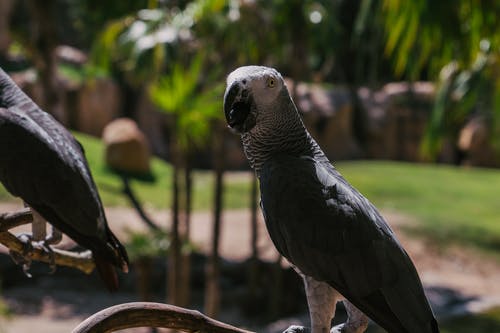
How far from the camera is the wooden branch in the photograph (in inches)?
55.8

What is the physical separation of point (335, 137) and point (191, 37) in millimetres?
9191

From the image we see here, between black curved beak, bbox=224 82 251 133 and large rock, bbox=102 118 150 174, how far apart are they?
986 cm

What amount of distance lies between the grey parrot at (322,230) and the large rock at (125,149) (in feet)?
32.1

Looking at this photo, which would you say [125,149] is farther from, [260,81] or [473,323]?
[260,81]

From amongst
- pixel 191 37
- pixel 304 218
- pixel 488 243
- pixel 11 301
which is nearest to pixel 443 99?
pixel 488 243

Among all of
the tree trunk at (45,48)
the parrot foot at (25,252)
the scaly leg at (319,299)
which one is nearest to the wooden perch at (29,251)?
the parrot foot at (25,252)

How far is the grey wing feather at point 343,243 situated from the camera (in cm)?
→ 172

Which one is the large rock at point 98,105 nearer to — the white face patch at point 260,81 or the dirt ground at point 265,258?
the dirt ground at point 265,258

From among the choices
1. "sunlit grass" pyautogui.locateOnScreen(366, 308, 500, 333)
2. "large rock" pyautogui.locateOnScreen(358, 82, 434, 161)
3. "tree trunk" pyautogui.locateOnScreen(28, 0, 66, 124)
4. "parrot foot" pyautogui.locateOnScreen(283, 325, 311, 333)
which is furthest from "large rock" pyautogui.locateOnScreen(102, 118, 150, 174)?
"parrot foot" pyautogui.locateOnScreen(283, 325, 311, 333)

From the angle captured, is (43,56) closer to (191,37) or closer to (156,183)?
(191,37)

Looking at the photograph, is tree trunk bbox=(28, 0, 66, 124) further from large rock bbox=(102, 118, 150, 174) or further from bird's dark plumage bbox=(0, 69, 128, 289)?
bird's dark plumage bbox=(0, 69, 128, 289)

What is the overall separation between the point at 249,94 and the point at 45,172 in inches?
41.0

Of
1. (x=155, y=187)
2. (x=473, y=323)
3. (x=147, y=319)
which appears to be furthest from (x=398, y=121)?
(x=147, y=319)

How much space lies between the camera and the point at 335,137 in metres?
15.9
